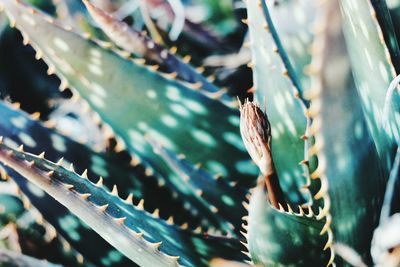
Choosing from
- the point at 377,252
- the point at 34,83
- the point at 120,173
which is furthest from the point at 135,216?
the point at 34,83


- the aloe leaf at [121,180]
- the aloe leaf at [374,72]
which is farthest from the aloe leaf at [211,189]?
the aloe leaf at [374,72]

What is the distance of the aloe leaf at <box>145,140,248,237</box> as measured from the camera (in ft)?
2.49

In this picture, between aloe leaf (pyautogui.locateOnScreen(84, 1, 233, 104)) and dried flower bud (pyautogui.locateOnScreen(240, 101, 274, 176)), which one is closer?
dried flower bud (pyautogui.locateOnScreen(240, 101, 274, 176))

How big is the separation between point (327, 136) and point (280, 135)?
251 millimetres

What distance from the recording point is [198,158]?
763 millimetres

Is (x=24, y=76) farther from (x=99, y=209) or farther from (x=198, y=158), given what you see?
(x=99, y=209)

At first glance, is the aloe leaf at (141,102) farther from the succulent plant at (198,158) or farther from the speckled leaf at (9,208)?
the speckled leaf at (9,208)

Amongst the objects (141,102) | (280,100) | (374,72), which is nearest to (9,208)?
(141,102)

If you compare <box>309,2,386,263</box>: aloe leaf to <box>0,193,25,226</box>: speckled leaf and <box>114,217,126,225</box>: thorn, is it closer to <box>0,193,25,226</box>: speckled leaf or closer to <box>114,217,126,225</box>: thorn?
<box>114,217,126,225</box>: thorn

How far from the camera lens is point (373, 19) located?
59 centimetres

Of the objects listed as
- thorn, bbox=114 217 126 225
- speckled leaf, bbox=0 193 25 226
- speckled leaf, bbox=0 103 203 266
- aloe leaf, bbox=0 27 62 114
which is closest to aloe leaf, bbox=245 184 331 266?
thorn, bbox=114 217 126 225

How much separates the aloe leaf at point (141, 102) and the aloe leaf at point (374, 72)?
0.19 meters

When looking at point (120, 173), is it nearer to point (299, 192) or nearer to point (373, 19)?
point (299, 192)

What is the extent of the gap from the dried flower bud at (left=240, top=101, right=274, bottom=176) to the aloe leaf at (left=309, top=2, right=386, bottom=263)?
41mm
